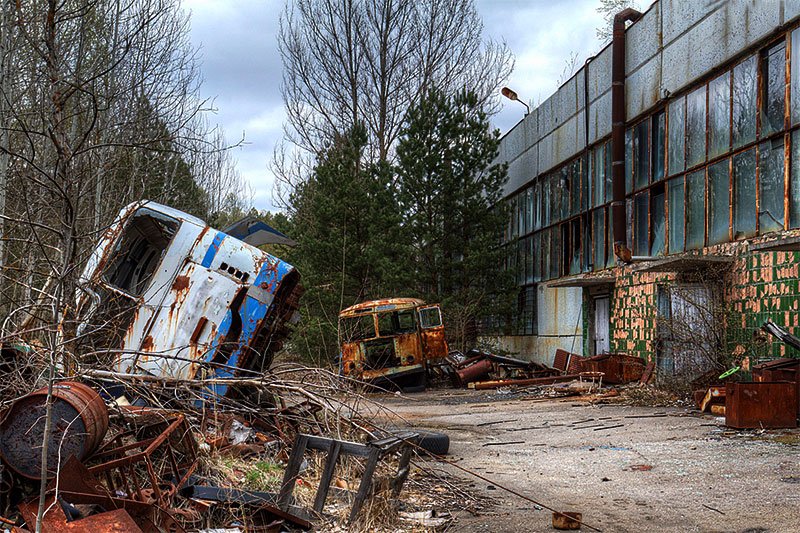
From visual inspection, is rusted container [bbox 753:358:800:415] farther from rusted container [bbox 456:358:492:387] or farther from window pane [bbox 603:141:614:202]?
rusted container [bbox 456:358:492:387]

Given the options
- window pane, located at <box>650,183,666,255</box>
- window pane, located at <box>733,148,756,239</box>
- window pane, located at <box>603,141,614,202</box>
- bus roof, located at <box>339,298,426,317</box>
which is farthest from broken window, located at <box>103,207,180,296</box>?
window pane, located at <box>603,141,614,202</box>

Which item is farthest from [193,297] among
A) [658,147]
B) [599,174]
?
[599,174]

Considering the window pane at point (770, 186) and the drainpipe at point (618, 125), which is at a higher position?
the drainpipe at point (618, 125)

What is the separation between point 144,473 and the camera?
6.03 m

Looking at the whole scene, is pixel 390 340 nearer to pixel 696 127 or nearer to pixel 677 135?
pixel 677 135

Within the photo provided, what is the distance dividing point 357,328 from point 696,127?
9.29 metres

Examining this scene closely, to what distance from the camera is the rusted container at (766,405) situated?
1031 centimetres

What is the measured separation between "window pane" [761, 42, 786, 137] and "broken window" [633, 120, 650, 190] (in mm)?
4639

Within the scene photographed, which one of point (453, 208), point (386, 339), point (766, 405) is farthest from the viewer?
point (453, 208)

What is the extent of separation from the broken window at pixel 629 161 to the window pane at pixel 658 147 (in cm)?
111

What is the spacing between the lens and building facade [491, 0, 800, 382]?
1355 centimetres

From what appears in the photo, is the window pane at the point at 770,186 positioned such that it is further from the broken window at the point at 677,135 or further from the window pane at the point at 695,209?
the broken window at the point at 677,135

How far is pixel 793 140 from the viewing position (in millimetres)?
13016

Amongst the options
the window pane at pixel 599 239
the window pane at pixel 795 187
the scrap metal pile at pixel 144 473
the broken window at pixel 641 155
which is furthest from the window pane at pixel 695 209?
the scrap metal pile at pixel 144 473
